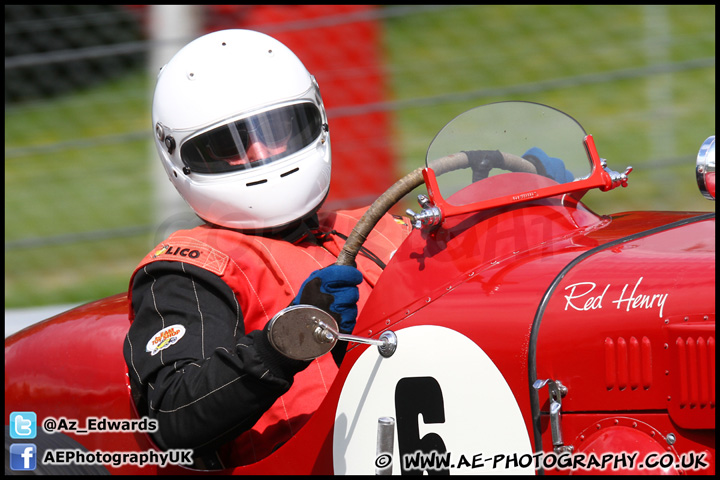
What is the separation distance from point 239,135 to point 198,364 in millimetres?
692

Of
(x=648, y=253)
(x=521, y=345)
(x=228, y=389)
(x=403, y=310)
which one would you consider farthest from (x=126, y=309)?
(x=648, y=253)

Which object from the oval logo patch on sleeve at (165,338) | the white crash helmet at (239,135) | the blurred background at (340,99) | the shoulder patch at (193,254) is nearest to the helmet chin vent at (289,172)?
the white crash helmet at (239,135)

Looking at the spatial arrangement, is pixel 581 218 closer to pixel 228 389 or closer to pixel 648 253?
pixel 648 253

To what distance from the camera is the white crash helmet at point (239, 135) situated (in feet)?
7.83

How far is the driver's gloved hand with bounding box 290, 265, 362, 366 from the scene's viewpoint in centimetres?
Result: 195

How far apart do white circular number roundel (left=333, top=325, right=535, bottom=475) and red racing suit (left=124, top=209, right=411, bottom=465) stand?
0.62 feet

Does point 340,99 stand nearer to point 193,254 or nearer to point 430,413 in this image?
point 193,254

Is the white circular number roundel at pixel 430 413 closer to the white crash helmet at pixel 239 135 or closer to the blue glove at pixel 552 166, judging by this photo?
the blue glove at pixel 552 166

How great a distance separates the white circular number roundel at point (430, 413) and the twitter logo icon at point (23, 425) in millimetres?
1120

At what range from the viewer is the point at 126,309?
2.68 metres

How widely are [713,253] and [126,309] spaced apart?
5.66 ft

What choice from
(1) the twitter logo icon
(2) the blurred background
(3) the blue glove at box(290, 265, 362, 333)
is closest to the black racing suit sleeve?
(3) the blue glove at box(290, 265, 362, 333)

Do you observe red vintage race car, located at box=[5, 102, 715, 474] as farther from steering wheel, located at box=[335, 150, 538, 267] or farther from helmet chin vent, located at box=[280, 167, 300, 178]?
helmet chin vent, located at box=[280, 167, 300, 178]

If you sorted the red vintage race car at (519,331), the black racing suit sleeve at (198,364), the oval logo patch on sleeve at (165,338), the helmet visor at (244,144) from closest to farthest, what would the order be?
the red vintage race car at (519,331), the black racing suit sleeve at (198,364), the oval logo patch on sleeve at (165,338), the helmet visor at (244,144)
